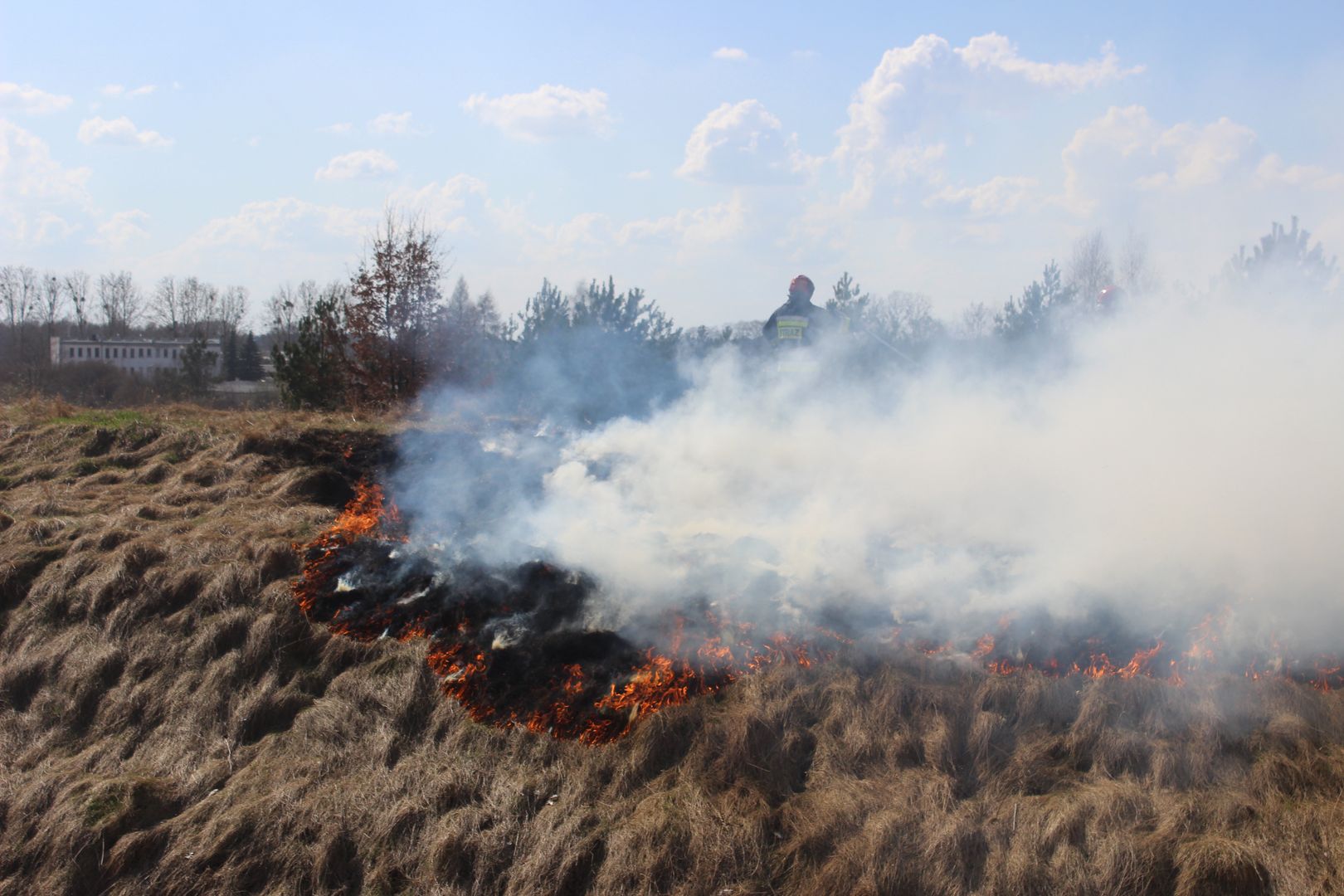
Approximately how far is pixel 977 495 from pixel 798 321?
241 inches

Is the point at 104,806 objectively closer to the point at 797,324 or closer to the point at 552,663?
the point at 552,663

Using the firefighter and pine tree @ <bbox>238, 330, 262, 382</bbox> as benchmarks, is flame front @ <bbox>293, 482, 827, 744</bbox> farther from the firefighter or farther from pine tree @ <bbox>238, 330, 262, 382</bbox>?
pine tree @ <bbox>238, 330, 262, 382</bbox>

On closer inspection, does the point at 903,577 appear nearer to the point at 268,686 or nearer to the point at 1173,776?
the point at 1173,776

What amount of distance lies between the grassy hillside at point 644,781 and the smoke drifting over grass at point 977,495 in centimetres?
94

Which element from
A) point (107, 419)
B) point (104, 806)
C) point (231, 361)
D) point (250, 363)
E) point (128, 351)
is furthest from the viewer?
point (128, 351)

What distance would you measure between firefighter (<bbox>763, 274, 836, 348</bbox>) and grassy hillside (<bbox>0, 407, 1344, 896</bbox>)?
8.03 meters

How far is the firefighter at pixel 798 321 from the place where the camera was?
1352 cm

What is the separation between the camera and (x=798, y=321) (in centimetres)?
1367

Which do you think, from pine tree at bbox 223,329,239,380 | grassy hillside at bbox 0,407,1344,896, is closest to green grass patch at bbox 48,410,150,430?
grassy hillside at bbox 0,407,1344,896

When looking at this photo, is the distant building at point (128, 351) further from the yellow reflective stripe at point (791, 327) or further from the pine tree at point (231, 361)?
the yellow reflective stripe at point (791, 327)

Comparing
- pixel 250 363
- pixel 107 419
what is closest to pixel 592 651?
pixel 107 419

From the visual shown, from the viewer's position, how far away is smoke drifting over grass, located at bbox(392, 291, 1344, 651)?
6.51m

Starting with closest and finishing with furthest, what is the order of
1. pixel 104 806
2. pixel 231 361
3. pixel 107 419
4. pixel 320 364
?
1. pixel 104 806
2. pixel 107 419
3. pixel 320 364
4. pixel 231 361

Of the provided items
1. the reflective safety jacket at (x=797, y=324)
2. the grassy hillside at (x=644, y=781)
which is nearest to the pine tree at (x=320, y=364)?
the reflective safety jacket at (x=797, y=324)
